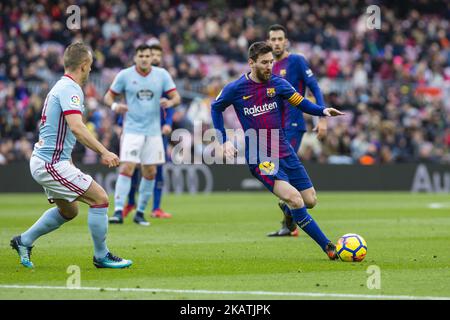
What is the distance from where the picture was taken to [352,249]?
988cm

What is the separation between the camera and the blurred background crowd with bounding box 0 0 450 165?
27.6m

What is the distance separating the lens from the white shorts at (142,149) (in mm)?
15195

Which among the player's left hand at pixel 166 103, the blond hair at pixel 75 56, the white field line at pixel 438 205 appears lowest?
the white field line at pixel 438 205

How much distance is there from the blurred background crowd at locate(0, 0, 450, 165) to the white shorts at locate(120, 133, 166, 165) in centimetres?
855

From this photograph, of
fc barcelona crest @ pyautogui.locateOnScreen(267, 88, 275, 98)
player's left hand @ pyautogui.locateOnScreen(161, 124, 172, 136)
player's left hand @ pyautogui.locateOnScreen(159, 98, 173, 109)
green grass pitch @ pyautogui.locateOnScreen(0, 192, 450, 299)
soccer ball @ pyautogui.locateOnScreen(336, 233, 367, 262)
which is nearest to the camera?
green grass pitch @ pyautogui.locateOnScreen(0, 192, 450, 299)

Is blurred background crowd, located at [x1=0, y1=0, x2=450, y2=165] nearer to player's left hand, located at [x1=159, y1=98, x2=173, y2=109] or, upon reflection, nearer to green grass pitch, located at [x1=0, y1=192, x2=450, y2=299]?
player's left hand, located at [x1=159, y1=98, x2=173, y2=109]

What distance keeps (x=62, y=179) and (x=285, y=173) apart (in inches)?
112

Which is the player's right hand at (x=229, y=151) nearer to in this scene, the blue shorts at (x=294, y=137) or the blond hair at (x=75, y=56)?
the blond hair at (x=75, y=56)

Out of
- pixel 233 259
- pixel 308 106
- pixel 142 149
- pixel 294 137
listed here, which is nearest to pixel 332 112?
pixel 308 106

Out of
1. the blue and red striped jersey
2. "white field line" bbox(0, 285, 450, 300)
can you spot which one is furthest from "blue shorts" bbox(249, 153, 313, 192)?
"white field line" bbox(0, 285, 450, 300)

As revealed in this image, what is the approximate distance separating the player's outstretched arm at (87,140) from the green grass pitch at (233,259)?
1.10m

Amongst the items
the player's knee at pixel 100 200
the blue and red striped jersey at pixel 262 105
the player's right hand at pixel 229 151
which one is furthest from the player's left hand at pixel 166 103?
the player's knee at pixel 100 200

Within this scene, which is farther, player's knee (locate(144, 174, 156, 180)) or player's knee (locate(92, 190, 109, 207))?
player's knee (locate(144, 174, 156, 180))
